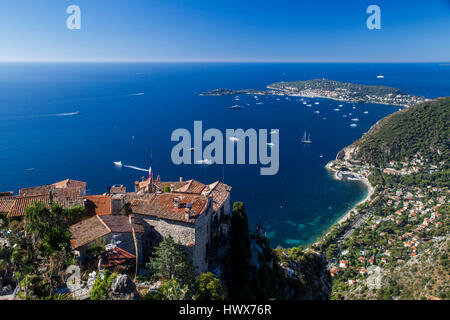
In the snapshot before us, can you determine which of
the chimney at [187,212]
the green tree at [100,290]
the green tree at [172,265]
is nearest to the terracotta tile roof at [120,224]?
the chimney at [187,212]

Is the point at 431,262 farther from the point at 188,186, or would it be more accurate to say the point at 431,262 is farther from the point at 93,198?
the point at 93,198

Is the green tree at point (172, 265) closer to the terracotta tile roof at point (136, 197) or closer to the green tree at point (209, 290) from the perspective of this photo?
the green tree at point (209, 290)

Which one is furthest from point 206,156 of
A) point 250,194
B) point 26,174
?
point 26,174

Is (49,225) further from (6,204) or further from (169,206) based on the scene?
(6,204)

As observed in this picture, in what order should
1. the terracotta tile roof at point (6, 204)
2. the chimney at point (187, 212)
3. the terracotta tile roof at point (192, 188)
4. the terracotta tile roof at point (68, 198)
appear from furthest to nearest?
1. the terracotta tile roof at point (192, 188)
2. the terracotta tile roof at point (68, 198)
3. the terracotta tile roof at point (6, 204)
4. the chimney at point (187, 212)

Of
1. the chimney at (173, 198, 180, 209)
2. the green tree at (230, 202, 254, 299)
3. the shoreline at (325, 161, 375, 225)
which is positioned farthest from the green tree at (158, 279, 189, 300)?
the shoreline at (325, 161, 375, 225)

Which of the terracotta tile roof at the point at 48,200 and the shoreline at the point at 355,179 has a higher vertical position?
the terracotta tile roof at the point at 48,200

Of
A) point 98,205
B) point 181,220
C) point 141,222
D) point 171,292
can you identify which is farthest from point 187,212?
point 98,205
